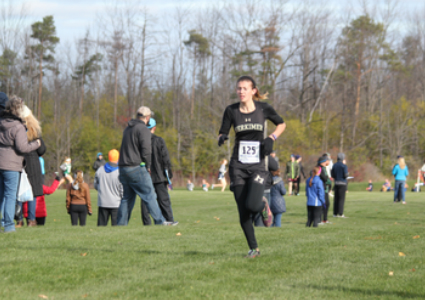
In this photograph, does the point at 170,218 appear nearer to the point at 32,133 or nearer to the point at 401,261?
the point at 32,133

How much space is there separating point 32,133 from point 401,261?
5.97 m

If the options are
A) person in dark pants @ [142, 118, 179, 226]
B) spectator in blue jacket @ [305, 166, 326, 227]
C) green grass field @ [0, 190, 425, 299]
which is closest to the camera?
green grass field @ [0, 190, 425, 299]

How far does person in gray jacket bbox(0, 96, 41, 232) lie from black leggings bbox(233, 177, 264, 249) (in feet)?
13.0

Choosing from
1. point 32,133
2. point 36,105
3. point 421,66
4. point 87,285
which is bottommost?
point 87,285

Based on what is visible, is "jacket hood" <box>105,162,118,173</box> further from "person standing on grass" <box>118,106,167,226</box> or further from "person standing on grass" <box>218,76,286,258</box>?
"person standing on grass" <box>218,76,286,258</box>

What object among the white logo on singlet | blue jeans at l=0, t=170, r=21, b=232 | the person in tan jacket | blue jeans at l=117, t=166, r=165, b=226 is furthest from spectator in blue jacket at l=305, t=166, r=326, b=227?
blue jeans at l=0, t=170, r=21, b=232

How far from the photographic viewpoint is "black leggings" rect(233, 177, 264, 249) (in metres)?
5.51

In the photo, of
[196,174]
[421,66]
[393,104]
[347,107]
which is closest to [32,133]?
[196,174]

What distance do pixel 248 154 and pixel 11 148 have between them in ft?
14.0

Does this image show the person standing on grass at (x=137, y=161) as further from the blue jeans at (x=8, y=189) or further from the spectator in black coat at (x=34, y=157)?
the blue jeans at (x=8, y=189)

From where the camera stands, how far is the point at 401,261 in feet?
18.1

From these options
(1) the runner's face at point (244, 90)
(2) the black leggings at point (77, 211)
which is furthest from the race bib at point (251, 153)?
(2) the black leggings at point (77, 211)

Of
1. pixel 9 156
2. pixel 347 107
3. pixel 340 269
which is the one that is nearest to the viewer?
pixel 340 269

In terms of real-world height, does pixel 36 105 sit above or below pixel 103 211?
above
